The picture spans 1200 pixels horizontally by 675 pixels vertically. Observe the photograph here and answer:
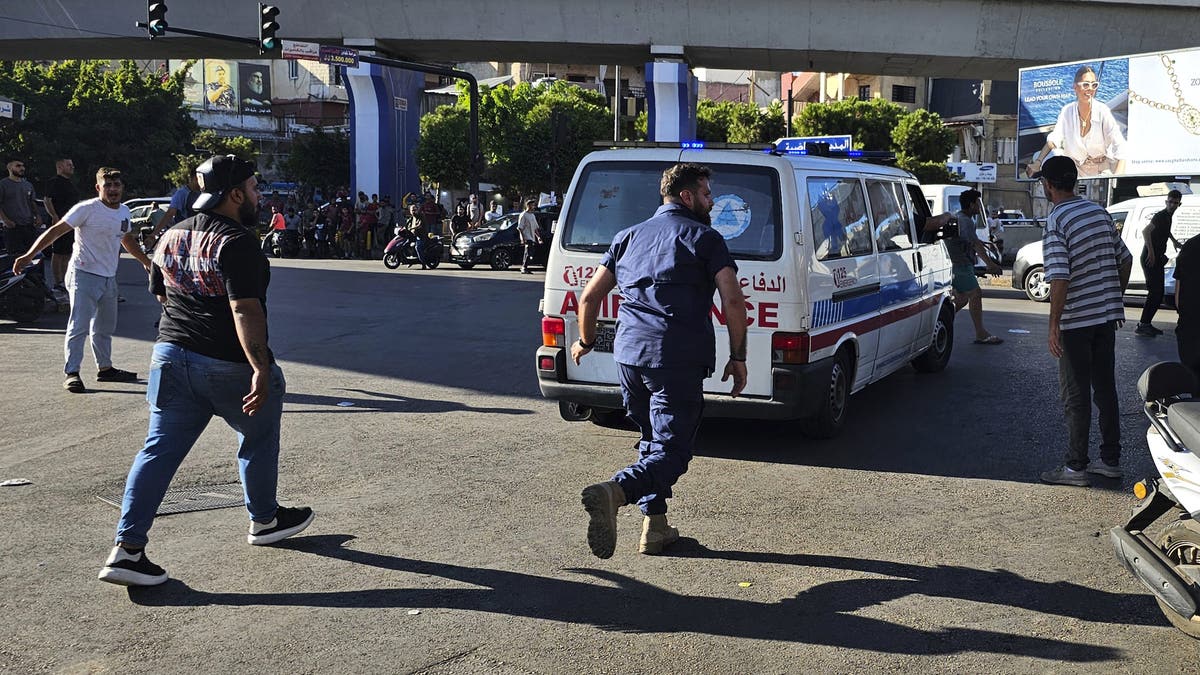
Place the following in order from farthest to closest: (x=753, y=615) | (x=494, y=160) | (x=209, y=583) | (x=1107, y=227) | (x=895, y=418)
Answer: (x=494, y=160) < (x=895, y=418) < (x=1107, y=227) < (x=209, y=583) < (x=753, y=615)

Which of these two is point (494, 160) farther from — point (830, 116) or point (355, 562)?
point (355, 562)

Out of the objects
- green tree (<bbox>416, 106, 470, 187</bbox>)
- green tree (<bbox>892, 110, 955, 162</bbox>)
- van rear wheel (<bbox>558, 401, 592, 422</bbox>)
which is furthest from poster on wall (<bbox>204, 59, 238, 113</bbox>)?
van rear wheel (<bbox>558, 401, 592, 422</bbox>)

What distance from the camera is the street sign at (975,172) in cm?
5431

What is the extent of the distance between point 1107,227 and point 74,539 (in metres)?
5.67

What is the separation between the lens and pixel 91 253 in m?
9.04

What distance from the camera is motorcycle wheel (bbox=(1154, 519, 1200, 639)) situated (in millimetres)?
4031

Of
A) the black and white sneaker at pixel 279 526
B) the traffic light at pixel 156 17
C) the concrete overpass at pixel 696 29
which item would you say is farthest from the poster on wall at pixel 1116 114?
the black and white sneaker at pixel 279 526

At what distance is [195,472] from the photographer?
6.59 m

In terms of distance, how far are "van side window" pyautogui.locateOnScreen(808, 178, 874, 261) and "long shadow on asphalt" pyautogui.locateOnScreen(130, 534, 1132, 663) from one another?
2790 mm

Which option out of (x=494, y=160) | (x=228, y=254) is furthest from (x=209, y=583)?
(x=494, y=160)

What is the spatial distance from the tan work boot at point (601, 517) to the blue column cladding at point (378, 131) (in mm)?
31998

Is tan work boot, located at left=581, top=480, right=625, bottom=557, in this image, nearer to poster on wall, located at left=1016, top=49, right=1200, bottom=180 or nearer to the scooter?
the scooter

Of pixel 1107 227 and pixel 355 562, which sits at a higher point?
pixel 1107 227

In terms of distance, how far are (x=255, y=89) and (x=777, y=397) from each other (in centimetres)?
Result: 9029
